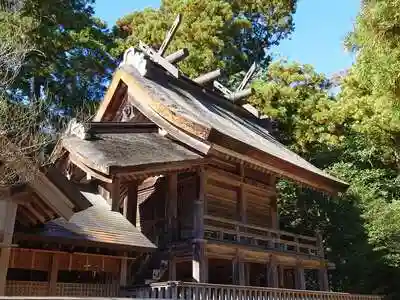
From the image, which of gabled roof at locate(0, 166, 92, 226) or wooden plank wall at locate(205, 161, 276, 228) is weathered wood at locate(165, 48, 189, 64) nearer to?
wooden plank wall at locate(205, 161, 276, 228)

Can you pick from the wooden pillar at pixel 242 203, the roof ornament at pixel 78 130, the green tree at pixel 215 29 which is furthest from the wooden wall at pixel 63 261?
the green tree at pixel 215 29

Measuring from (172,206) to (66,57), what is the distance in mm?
13506

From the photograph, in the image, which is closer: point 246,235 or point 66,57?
point 246,235

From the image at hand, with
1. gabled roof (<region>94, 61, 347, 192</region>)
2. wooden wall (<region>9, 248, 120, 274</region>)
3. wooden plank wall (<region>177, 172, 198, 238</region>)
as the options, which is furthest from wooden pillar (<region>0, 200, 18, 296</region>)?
wooden plank wall (<region>177, 172, 198, 238</region>)

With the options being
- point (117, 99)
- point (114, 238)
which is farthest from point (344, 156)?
point (114, 238)

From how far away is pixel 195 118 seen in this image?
1174 centimetres

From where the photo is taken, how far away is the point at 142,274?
11.3 meters

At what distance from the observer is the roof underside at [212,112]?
41.8 ft

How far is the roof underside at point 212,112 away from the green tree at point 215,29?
6830 millimetres

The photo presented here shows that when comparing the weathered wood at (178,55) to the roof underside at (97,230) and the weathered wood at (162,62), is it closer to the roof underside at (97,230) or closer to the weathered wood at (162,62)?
the weathered wood at (162,62)

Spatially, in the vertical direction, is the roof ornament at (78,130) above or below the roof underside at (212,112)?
below

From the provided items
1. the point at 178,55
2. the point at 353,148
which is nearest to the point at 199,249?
the point at 178,55

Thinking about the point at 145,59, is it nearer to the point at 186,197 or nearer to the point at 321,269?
the point at 186,197

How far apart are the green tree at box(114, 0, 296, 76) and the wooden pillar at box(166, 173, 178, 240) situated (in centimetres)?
1285
